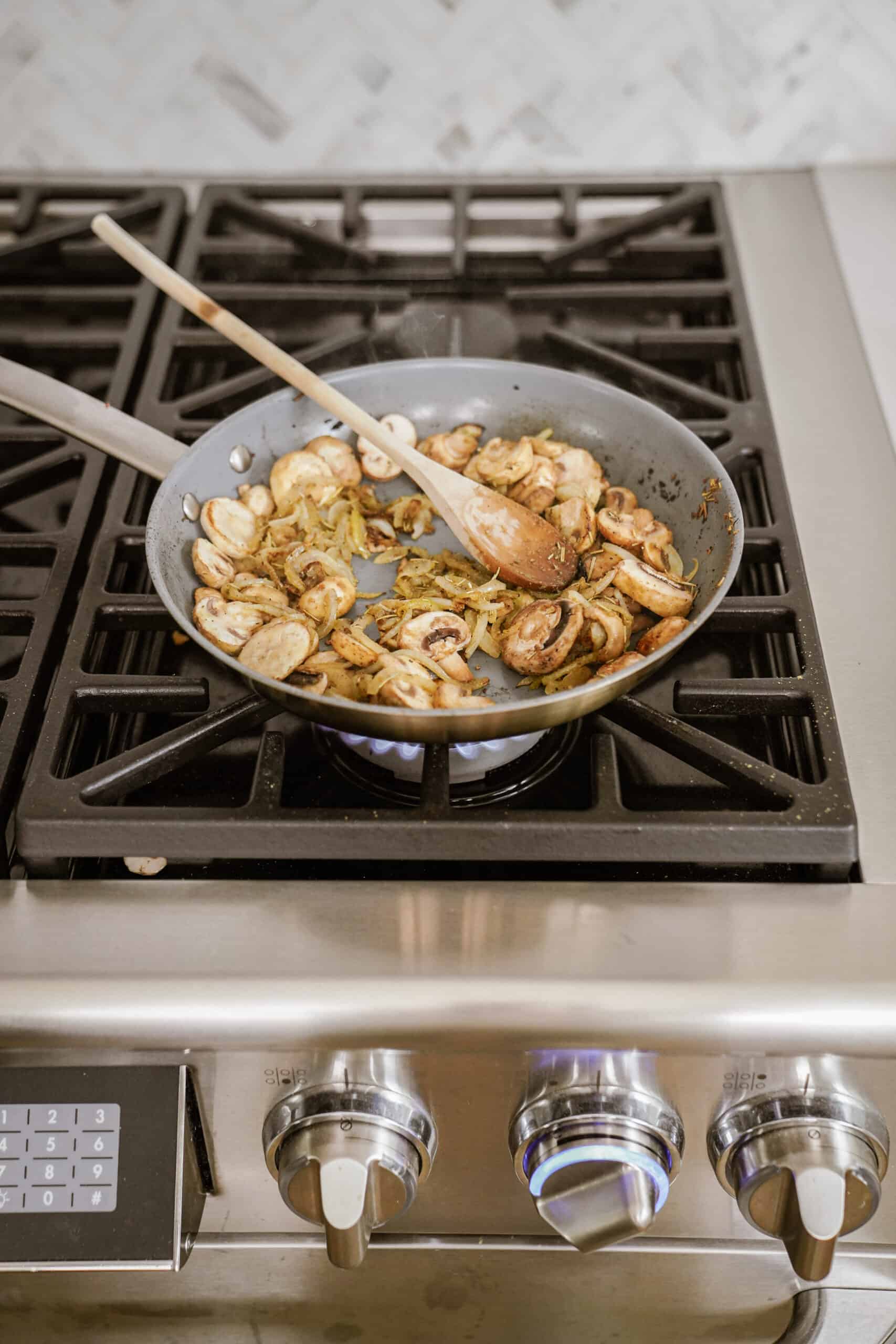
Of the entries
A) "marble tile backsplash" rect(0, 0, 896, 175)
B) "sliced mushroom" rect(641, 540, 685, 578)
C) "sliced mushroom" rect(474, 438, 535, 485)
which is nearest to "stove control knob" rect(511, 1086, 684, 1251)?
"sliced mushroom" rect(641, 540, 685, 578)

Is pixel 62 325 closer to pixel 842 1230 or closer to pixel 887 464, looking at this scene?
pixel 887 464

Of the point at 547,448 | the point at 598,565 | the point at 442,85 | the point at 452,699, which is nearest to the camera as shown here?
the point at 452,699

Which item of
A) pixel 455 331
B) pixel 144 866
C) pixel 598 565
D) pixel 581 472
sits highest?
pixel 455 331

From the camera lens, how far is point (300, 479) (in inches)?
33.1

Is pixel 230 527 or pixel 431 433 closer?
pixel 230 527

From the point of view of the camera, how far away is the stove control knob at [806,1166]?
55 cm

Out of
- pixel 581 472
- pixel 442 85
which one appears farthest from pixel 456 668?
pixel 442 85

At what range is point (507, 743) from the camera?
0.71m

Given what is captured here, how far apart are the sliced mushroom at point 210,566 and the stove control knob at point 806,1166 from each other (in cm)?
47

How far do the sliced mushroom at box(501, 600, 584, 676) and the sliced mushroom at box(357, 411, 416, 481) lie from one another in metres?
0.23

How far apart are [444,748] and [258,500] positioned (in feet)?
0.93

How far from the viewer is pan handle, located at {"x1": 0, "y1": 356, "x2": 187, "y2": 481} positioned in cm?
79

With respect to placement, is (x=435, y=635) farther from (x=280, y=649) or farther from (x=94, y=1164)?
(x=94, y=1164)

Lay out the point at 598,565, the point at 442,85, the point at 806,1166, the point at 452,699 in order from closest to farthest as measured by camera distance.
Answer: the point at 806,1166 → the point at 452,699 → the point at 598,565 → the point at 442,85
